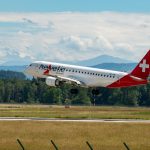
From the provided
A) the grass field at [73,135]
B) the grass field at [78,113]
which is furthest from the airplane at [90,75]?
the grass field at [73,135]

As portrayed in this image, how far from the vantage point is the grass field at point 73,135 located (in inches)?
1828

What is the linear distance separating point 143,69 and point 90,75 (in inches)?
335

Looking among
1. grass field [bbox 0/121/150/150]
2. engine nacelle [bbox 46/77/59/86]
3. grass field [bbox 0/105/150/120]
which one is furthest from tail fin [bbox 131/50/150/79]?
grass field [bbox 0/121/150/150]

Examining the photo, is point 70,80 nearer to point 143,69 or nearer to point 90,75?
point 90,75

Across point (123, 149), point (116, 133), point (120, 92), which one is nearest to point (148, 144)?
point (123, 149)

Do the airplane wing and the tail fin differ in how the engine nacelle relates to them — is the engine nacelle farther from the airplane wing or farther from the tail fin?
the tail fin

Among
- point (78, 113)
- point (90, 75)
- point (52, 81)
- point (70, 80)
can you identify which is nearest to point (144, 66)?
point (90, 75)

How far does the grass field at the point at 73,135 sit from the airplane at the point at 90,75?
43.7 m

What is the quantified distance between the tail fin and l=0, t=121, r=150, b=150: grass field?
45140mm

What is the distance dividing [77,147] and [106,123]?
2057 centimetres

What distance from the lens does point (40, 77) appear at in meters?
115

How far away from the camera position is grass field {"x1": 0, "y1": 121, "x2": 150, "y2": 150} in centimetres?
4644

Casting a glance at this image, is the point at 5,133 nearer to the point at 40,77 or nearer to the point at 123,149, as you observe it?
the point at 123,149

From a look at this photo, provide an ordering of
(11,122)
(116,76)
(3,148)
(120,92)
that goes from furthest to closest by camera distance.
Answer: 1. (120,92)
2. (116,76)
3. (11,122)
4. (3,148)
